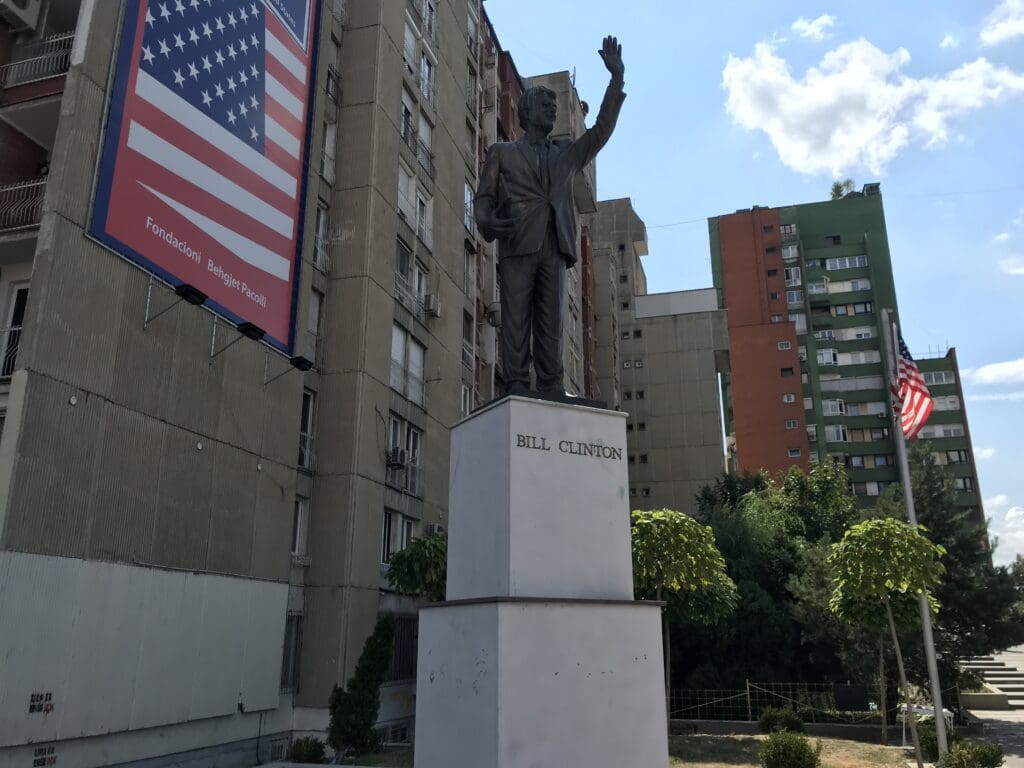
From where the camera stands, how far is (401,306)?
2866 cm

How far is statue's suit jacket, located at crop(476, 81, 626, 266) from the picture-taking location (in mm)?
8141

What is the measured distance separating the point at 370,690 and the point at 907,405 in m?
15.0

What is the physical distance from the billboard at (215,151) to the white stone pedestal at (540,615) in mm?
13079

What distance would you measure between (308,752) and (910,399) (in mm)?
16737

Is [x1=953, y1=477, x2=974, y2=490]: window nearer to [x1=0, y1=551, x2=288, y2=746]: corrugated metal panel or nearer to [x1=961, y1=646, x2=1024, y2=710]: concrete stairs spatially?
[x1=961, y1=646, x2=1024, y2=710]: concrete stairs

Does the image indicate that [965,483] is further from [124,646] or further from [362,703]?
[124,646]

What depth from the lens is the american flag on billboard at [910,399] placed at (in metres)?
18.8

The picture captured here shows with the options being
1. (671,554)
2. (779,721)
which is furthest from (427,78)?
(779,721)

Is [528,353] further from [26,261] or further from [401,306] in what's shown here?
[401,306]

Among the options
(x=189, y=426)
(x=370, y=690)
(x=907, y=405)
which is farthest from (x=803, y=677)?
(x=189, y=426)

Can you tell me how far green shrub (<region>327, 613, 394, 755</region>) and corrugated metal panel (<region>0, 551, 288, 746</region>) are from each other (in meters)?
2.25

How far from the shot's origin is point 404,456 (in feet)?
89.6

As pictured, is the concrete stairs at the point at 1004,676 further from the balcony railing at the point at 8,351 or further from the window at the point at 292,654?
the balcony railing at the point at 8,351

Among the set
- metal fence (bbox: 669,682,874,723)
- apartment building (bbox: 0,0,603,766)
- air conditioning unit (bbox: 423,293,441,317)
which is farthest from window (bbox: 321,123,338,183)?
metal fence (bbox: 669,682,874,723)
